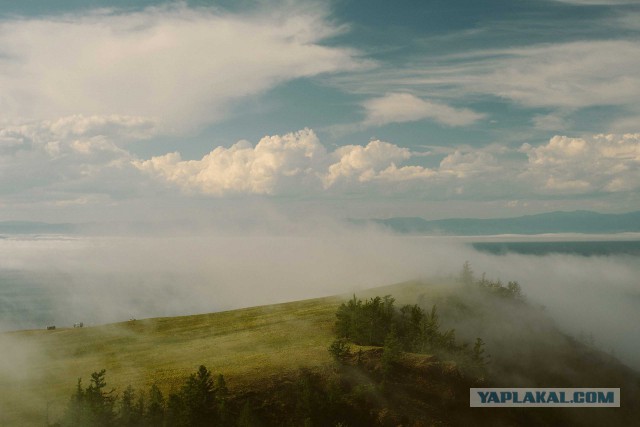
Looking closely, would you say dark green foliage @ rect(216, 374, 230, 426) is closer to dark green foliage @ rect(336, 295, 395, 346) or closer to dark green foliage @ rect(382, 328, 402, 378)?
dark green foliage @ rect(382, 328, 402, 378)

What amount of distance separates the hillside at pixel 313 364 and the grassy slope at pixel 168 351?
0.87 ft

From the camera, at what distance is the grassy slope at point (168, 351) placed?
3204 inches

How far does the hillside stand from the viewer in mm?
79375

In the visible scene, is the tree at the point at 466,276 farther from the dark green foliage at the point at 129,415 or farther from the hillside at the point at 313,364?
the dark green foliage at the point at 129,415

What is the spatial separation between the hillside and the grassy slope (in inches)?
10.5

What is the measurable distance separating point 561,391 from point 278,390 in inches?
2808

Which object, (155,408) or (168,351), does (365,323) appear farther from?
(155,408)

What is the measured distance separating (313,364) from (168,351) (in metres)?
34.1

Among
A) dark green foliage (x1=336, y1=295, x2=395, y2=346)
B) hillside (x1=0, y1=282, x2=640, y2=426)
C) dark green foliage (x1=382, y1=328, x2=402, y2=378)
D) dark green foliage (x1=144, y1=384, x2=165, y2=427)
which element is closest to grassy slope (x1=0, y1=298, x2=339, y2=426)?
hillside (x1=0, y1=282, x2=640, y2=426)

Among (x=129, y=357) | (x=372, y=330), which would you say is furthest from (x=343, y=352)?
(x=129, y=357)

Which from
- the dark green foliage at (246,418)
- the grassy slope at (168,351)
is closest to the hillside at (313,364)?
the grassy slope at (168,351)

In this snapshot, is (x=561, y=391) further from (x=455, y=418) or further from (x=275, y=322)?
(x=275, y=322)

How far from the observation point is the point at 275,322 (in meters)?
122

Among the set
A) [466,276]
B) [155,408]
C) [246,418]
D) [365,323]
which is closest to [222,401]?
[246,418]
